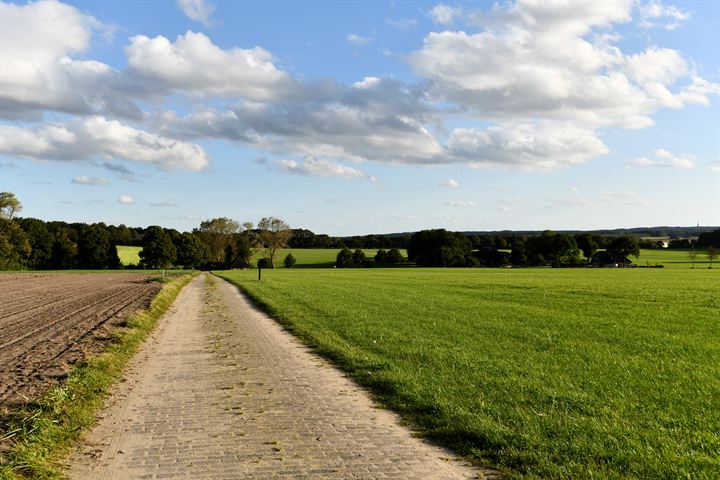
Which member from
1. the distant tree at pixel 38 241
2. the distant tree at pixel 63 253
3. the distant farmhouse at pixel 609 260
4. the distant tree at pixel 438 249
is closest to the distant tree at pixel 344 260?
the distant tree at pixel 438 249

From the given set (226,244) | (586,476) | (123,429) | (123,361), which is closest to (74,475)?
(123,429)

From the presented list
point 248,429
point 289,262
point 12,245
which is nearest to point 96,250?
point 12,245

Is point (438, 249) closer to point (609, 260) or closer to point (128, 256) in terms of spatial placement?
point (609, 260)

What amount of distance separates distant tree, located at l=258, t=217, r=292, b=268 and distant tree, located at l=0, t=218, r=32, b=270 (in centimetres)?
4650

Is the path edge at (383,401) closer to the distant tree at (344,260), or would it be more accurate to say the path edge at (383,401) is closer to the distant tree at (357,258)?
the distant tree at (344,260)

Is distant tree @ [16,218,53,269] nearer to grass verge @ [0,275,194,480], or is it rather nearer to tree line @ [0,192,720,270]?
tree line @ [0,192,720,270]

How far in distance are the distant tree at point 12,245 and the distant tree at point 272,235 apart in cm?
4650

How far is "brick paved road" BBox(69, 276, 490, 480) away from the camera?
6.48 meters

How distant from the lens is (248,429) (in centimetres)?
798

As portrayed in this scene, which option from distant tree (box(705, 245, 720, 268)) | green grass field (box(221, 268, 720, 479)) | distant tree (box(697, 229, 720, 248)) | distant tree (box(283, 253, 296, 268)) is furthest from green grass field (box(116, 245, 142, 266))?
distant tree (box(697, 229, 720, 248))

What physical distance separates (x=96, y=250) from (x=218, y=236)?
2834cm

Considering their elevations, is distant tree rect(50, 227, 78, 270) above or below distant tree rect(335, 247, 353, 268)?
above

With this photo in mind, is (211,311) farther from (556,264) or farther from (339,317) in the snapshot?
(556,264)

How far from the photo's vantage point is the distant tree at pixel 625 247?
135 m
